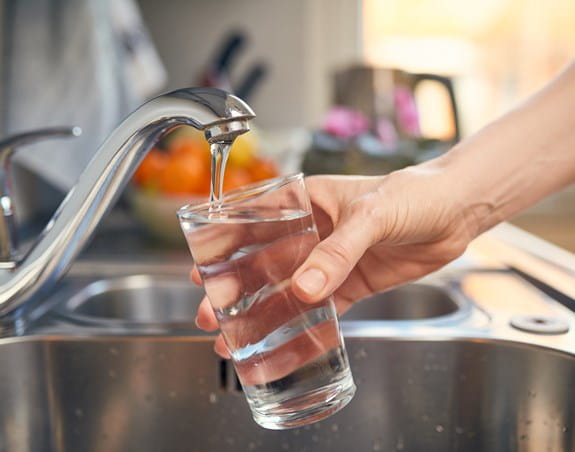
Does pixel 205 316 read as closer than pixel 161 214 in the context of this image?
Yes

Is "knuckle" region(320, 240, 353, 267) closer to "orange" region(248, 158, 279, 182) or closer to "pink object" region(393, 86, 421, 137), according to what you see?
"orange" region(248, 158, 279, 182)

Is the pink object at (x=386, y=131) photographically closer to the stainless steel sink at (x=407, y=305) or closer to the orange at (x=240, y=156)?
the orange at (x=240, y=156)

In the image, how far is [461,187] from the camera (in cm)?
64

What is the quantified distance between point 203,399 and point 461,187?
31 centimetres

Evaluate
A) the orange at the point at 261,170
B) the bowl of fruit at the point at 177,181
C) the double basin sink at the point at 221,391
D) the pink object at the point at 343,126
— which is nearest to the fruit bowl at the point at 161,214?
the bowl of fruit at the point at 177,181

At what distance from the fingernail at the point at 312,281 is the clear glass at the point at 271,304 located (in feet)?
0.04

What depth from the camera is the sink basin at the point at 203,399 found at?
0.64 meters

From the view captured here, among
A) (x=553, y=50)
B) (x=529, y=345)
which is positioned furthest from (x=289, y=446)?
(x=553, y=50)

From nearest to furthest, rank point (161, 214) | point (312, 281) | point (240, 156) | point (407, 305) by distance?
point (312, 281) < point (407, 305) < point (161, 214) < point (240, 156)

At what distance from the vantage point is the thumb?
0.44 metres

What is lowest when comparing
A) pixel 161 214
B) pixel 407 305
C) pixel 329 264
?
pixel 407 305

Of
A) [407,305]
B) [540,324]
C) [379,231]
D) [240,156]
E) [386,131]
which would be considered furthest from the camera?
[386,131]

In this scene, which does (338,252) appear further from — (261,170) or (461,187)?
(261,170)

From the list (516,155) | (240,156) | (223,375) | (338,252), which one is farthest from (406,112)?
(338,252)
